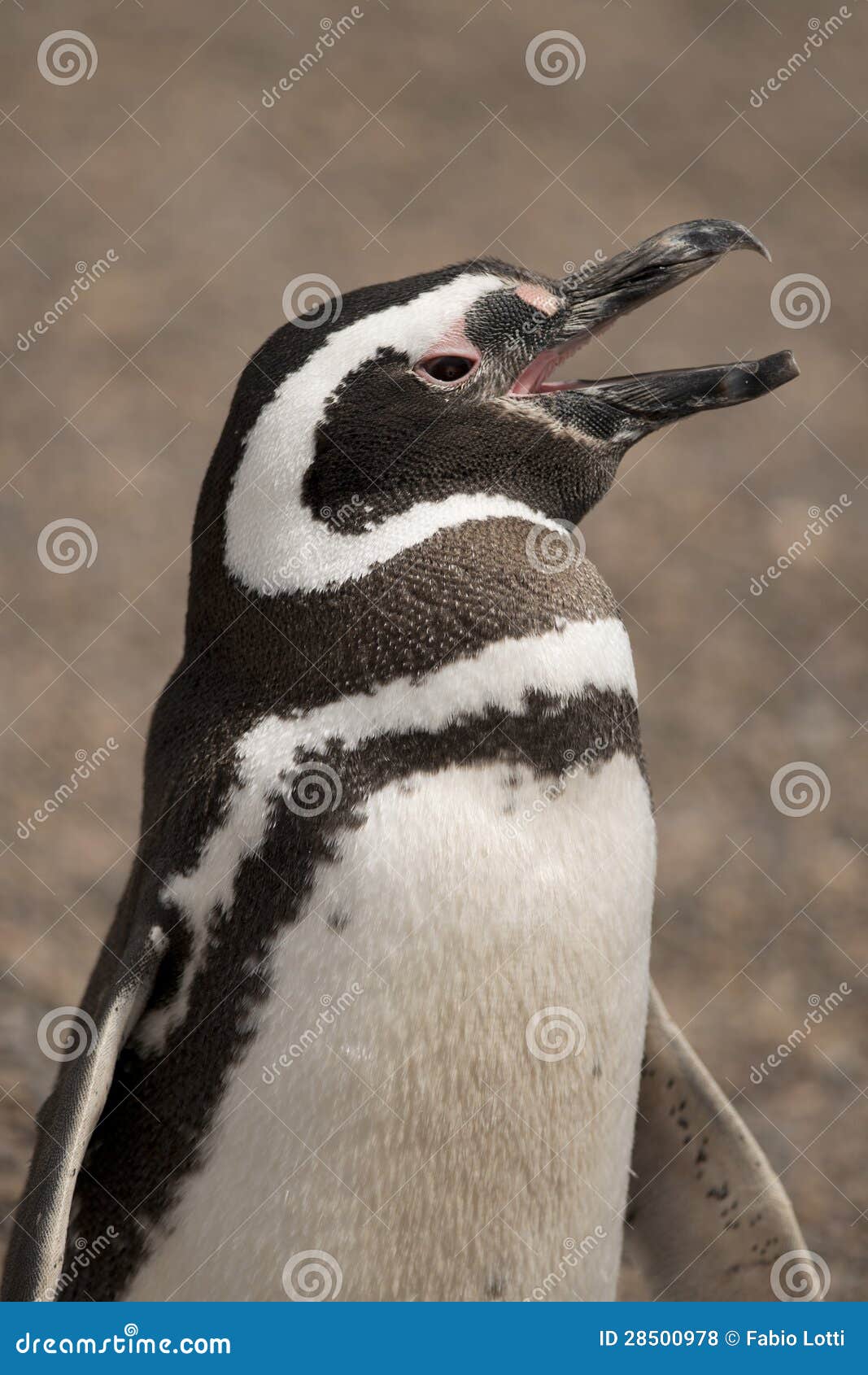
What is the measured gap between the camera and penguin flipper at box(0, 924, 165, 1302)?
1481 mm

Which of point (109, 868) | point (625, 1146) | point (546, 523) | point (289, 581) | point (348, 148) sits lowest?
point (109, 868)

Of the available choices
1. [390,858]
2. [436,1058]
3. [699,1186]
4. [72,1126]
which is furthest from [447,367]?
[699,1186]

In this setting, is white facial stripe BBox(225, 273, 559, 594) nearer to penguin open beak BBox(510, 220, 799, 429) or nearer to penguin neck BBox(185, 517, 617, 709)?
penguin neck BBox(185, 517, 617, 709)

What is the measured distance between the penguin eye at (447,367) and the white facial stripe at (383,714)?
282 millimetres

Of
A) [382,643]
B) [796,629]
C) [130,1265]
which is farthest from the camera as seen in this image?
[796,629]

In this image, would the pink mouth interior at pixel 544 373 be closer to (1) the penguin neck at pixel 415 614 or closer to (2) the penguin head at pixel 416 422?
(2) the penguin head at pixel 416 422

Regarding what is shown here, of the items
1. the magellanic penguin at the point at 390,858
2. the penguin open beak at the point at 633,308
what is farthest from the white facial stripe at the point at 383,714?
the penguin open beak at the point at 633,308

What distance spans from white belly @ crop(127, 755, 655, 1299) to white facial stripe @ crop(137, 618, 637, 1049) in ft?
0.22

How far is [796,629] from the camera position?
4.47m

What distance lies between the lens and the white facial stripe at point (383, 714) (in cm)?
144

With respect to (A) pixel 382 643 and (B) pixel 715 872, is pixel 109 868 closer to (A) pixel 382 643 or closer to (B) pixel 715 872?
(B) pixel 715 872

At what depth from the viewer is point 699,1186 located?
78.7 inches

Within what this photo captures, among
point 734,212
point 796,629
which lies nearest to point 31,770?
point 796,629

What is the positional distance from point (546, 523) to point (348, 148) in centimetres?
446
